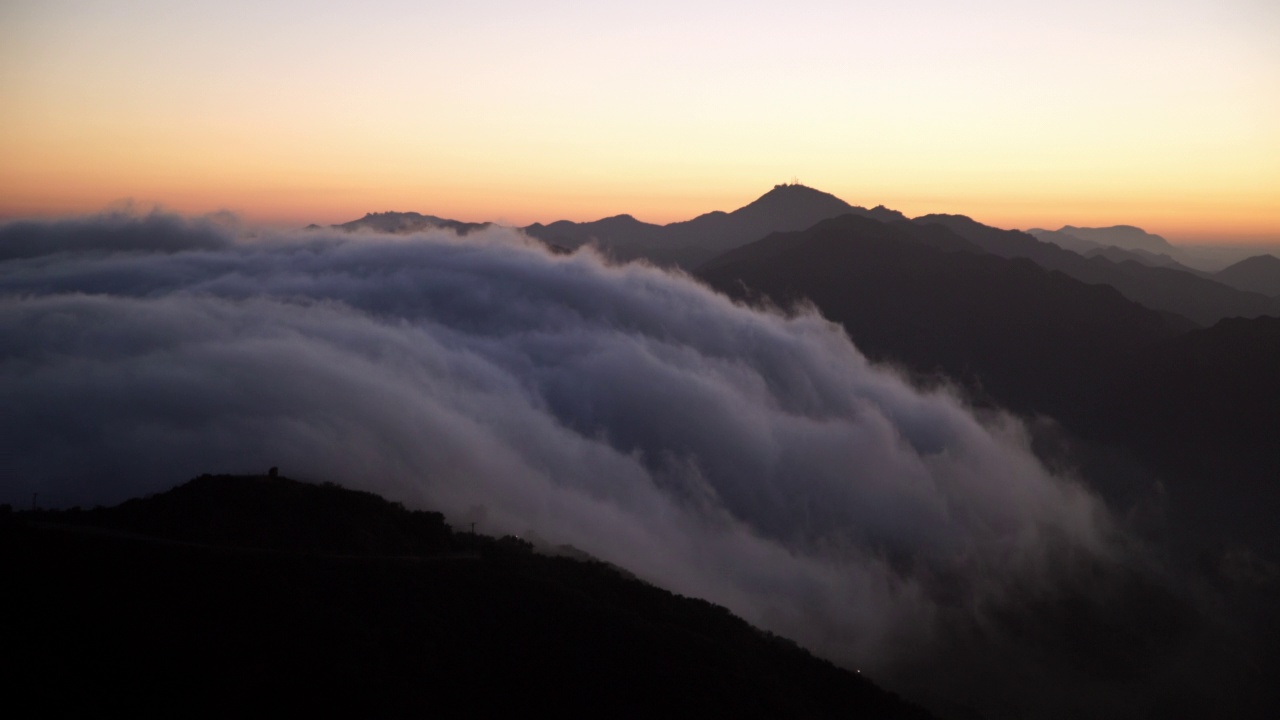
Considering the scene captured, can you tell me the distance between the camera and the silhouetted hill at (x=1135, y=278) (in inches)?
6467

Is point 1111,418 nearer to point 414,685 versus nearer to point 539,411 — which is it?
point 539,411

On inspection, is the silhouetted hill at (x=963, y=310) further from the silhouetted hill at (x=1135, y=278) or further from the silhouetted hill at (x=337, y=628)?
the silhouetted hill at (x=337, y=628)

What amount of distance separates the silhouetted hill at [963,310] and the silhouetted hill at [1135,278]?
124 feet

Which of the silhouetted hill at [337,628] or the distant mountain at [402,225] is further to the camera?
the distant mountain at [402,225]

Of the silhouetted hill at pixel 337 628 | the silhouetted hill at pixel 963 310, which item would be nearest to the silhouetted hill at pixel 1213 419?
the silhouetted hill at pixel 963 310

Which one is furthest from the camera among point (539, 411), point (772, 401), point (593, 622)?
point (772, 401)

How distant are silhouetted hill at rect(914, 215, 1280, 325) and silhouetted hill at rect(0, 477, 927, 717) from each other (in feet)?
478

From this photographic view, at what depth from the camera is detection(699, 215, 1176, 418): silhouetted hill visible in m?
114

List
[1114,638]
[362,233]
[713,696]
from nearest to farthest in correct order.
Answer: [713,696], [1114,638], [362,233]

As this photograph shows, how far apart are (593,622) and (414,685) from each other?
6.80m

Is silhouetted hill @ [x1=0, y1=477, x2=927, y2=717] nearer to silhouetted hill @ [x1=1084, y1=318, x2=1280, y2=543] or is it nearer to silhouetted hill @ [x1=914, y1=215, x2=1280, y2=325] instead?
silhouetted hill @ [x1=1084, y1=318, x2=1280, y2=543]

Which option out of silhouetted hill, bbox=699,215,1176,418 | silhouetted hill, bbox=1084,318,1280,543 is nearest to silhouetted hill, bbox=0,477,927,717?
silhouetted hill, bbox=1084,318,1280,543

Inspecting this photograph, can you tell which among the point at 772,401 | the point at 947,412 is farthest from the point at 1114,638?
the point at 772,401

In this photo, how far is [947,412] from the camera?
350 feet
